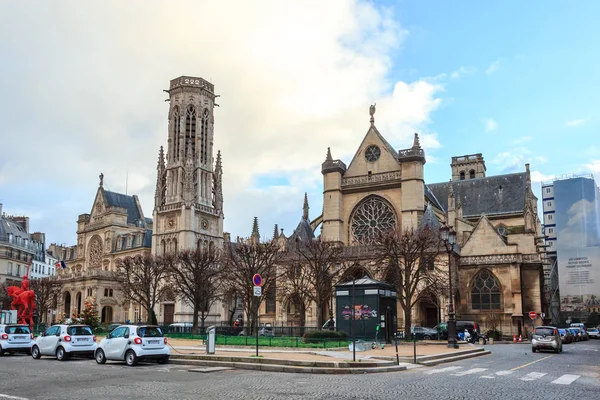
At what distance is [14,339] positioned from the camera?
24.6m

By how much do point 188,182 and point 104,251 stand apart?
19085 millimetres

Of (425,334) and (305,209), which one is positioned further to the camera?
(305,209)

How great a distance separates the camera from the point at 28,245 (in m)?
91.0

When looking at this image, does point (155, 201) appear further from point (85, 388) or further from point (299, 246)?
point (85, 388)

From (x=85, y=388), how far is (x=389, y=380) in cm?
779

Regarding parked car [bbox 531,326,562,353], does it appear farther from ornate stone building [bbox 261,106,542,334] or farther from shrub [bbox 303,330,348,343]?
ornate stone building [bbox 261,106,542,334]

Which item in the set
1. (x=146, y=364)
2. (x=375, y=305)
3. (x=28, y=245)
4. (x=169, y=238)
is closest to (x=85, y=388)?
A: (x=146, y=364)

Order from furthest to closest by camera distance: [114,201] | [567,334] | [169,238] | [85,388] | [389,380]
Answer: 1. [114,201]
2. [169,238]
3. [567,334]
4. [389,380]
5. [85,388]

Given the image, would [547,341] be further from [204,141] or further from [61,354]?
[204,141]

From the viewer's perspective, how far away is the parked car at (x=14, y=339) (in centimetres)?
2434

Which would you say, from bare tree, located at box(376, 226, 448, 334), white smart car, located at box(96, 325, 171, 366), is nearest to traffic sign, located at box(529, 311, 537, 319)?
bare tree, located at box(376, 226, 448, 334)

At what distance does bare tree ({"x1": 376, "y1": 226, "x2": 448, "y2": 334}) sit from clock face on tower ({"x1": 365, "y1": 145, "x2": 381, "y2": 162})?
39.3 feet

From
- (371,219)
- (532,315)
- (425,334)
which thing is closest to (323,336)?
(425,334)

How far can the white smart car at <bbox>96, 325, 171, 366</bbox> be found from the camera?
19578mm
